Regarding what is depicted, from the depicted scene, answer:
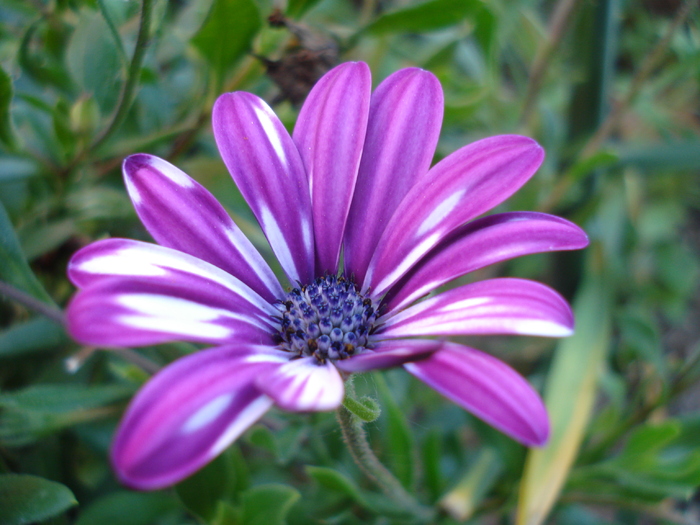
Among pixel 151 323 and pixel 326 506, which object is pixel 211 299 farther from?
pixel 326 506

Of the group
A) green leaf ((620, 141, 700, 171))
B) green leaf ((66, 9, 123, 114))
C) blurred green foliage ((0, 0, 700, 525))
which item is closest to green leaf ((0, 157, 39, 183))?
blurred green foliage ((0, 0, 700, 525))

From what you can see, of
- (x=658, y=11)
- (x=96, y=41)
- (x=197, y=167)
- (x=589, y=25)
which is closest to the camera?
(x=96, y=41)

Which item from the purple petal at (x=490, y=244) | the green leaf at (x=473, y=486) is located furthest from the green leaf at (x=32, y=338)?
the green leaf at (x=473, y=486)

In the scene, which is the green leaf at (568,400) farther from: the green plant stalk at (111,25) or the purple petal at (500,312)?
the green plant stalk at (111,25)

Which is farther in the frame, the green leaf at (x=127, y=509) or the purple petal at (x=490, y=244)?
the green leaf at (x=127, y=509)

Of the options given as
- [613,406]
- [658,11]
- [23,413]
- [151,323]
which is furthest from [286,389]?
[658,11]

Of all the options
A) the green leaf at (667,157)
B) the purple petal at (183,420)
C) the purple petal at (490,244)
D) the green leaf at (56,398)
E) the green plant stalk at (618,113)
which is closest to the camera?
the purple petal at (183,420)
